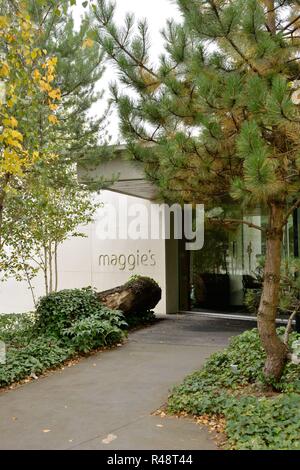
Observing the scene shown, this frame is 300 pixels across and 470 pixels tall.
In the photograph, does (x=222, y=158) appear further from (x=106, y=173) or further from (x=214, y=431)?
(x=106, y=173)

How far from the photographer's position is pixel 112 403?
16.6 feet

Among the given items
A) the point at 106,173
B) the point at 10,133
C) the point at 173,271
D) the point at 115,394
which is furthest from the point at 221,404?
the point at 173,271

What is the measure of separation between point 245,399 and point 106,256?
8.45m

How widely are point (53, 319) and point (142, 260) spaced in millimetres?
4339

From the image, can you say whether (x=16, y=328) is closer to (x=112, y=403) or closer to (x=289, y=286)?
(x=112, y=403)

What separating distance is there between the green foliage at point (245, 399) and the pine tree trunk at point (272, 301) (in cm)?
21

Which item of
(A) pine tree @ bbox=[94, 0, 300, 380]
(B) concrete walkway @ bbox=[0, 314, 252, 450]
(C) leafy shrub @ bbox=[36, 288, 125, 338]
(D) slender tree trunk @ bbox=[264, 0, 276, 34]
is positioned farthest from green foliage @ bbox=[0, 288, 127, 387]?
(D) slender tree trunk @ bbox=[264, 0, 276, 34]

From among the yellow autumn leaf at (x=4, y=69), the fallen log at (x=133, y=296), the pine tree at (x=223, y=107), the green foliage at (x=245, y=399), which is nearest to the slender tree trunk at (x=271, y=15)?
the pine tree at (x=223, y=107)

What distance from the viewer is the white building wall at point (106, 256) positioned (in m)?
11.8

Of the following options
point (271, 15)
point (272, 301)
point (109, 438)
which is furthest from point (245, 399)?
point (271, 15)

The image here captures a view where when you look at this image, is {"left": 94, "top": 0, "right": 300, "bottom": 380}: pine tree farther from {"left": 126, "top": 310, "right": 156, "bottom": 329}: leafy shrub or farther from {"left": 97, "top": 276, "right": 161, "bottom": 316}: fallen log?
{"left": 126, "top": 310, "right": 156, "bottom": 329}: leafy shrub

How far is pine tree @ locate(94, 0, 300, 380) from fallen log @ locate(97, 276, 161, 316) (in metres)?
4.47

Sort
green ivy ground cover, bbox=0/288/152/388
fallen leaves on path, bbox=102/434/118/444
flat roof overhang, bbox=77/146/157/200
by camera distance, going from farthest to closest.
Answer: flat roof overhang, bbox=77/146/157/200 < green ivy ground cover, bbox=0/288/152/388 < fallen leaves on path, bbox=102/434/118/444

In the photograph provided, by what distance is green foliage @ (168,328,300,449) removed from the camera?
146 inches
